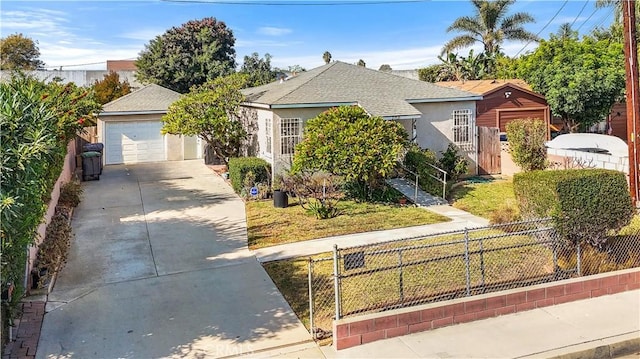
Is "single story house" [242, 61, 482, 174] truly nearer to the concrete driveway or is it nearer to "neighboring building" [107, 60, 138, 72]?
the concrete driveway

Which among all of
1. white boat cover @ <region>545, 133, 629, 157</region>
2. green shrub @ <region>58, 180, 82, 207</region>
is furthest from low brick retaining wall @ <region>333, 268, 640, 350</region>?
green shrub @ <region>58, 180, 82, 207</region>

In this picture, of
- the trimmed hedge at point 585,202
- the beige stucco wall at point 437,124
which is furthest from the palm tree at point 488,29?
the trimmed hedge at point 585,202

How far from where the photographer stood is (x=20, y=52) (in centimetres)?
4491

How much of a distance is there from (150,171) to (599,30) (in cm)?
3811

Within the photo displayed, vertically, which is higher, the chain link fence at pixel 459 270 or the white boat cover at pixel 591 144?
the white boat cover at pixel 591 144

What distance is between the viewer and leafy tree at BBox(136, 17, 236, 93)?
36938 mm

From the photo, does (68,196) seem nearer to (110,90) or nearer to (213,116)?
(213,116)

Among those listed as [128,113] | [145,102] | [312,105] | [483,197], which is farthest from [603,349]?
[145,102]

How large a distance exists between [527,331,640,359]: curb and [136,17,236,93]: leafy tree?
1322 inches

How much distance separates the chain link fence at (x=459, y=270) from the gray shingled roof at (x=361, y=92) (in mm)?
8609

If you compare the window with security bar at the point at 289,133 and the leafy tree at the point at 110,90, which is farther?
the leafy tree at the point at 110,90

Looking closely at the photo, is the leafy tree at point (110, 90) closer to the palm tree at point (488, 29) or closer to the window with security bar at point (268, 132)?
the window with security bar at point (268, 132)

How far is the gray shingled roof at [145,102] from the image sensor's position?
76.5 feet

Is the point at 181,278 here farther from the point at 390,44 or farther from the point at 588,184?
the point at 390,44
